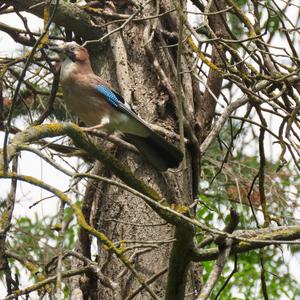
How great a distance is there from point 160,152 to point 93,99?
1.09 m

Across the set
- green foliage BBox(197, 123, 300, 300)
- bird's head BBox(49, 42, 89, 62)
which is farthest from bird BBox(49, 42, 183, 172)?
green foliage BBox(197, 123, 300, 300)

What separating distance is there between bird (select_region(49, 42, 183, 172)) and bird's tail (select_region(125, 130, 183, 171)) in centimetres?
2

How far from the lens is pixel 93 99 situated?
5.14 meters

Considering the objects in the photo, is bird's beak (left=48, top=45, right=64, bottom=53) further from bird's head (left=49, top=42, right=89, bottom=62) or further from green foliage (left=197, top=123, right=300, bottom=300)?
green foliage (left=197, top=123, right=300, bottom=300)

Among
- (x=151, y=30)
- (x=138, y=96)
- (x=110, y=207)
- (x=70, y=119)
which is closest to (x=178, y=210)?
(x=110, y=207)

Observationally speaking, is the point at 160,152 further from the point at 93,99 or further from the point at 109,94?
the point at 93,99

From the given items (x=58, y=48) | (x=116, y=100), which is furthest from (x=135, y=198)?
(x=58, y=48)

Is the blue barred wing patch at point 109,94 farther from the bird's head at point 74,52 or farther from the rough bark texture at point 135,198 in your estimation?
the bird's head at point 74,52

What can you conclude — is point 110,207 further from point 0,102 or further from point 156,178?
point 0,102

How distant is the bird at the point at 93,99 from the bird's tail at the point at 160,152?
0.02 m

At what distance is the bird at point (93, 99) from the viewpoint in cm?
461

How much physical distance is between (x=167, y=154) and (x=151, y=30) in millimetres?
857

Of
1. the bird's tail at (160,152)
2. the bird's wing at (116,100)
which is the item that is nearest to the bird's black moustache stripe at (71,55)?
the bird's wing at (116,100)

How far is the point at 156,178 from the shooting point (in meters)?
4.32
